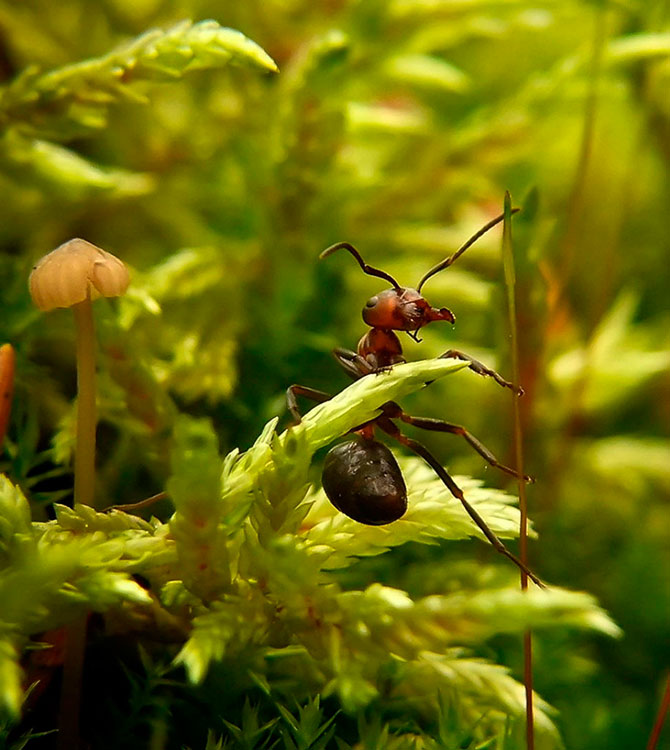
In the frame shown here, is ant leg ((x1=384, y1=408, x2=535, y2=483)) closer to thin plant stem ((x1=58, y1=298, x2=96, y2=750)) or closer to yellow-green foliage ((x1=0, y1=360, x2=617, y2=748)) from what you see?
yellow-green foliage ((x1=0, y1=360, x2=617, y2=748))

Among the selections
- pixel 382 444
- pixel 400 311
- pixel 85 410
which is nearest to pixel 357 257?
pixel 400 311

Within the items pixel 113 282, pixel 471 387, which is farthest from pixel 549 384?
pixel 113 282

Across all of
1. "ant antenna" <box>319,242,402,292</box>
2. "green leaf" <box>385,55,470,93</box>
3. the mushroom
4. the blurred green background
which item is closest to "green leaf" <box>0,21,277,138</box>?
the blurred green background

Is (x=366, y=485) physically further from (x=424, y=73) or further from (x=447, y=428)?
(x=424, y=73)

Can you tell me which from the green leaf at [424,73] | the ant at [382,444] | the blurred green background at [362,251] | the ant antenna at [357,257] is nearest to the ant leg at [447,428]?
the ant at [382,444]

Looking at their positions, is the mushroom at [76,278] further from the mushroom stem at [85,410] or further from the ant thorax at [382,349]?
the ant thorax at [382,349]

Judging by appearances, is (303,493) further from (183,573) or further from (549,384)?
(549,384)

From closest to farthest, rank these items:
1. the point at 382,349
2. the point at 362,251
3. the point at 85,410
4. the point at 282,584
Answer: the point at 282,584 → the point at 85,410 → the point at 382,349 → the point at 362,251
